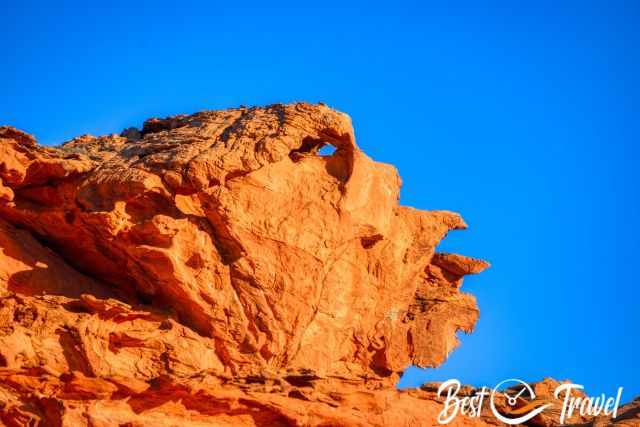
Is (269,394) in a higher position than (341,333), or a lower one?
lower

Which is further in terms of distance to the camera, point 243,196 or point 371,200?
point 371,200

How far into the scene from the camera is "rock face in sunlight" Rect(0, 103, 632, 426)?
21.0 meters

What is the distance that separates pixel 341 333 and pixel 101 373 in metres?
6.57

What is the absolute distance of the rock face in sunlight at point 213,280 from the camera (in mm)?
21016

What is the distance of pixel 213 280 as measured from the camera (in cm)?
2355

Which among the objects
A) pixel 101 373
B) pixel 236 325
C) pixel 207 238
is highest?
pixel 207 238

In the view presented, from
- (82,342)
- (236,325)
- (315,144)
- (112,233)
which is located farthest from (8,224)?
(315,144)

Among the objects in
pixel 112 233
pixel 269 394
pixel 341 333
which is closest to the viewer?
pixel 269 394

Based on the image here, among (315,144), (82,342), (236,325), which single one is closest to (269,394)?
(236,325)

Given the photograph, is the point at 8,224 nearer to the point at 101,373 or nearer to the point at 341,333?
the point at 101,373

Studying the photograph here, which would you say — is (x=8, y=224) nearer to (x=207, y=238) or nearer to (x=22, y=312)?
(x=22, y=312)

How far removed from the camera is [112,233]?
2327 cm

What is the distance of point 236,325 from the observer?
23.5 m

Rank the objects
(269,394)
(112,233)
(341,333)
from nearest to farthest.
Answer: (269,394) → (112,233) → (341,333)
